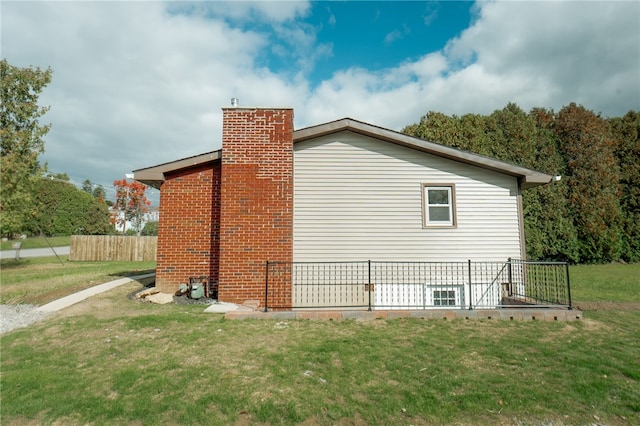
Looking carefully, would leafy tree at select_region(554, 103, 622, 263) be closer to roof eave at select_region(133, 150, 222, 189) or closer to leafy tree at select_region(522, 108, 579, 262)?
leafy tree at select_region(522, 108, 579, 262)

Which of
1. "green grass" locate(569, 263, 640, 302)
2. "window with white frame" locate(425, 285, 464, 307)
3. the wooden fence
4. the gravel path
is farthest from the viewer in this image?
the wooden fence

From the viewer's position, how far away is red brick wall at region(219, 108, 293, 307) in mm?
8312

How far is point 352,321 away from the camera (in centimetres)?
679

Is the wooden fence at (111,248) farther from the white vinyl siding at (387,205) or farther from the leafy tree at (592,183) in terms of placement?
the leafy tree at (592,183)

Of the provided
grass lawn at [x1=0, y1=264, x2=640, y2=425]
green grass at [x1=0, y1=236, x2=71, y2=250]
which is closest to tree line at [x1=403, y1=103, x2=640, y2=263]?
grass lawn at [x1=0, y1=264, x2=640, y2=425]

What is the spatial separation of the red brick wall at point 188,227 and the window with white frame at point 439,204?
5698 millimetres

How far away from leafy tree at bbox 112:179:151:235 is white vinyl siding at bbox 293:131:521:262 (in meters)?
38.6

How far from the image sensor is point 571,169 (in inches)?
765

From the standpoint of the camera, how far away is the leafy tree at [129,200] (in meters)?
42.5

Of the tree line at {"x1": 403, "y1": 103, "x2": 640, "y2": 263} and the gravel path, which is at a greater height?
the tree line at {"x1": 403, "y1": 103, "x2": 640, "y2": 263}

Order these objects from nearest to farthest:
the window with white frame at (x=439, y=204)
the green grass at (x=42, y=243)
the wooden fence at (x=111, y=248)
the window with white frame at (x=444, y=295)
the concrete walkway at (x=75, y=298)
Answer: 1. the concrete walkway at (x=75, y=298)
2. the window with white frame at (x=444, y=295)
3. the window with white frame at (x=439, y=204)
4. the wooden fence at (x=111, y=248)
5. the green grass at (x=42, y=243)

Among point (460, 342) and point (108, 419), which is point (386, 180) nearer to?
point (460, 342)

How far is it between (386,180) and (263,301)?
4605mm

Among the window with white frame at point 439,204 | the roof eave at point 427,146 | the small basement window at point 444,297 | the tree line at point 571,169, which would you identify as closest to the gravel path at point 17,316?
the roof eave at point 427,146
